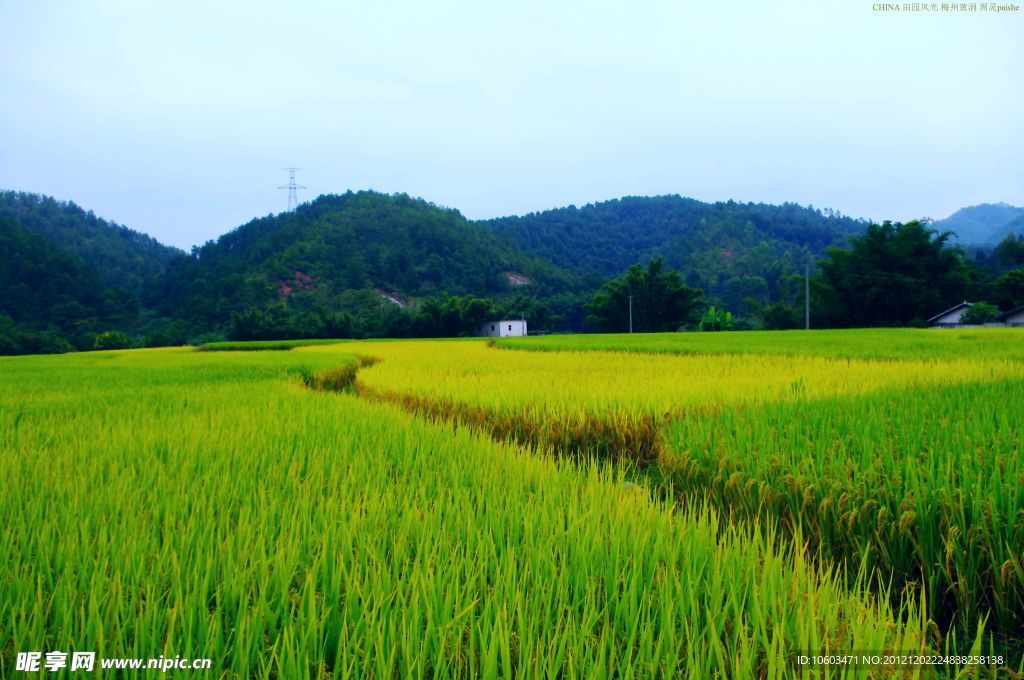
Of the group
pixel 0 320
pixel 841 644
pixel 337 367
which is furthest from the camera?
pixel 0 320

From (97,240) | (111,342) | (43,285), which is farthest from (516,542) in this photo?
(97,240)

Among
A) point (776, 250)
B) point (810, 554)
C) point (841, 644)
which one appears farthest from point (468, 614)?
point (776, 250)

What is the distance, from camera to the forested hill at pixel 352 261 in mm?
44750

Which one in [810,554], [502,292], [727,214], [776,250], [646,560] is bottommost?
[810,554]

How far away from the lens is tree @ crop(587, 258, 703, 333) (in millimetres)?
36531

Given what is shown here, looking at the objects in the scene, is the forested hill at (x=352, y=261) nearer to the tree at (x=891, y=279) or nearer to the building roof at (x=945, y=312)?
the tree at (x=891, y=279)

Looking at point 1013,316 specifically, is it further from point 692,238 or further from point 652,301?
point 692,238

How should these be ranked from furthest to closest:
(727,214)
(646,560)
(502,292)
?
(727,214)
(502,292)
(646,560)

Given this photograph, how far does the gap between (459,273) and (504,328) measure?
56.3 ft

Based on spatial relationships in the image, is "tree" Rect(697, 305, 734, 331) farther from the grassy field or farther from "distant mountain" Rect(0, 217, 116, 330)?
"distant mountain" Rect(0, 217, 116, 330)

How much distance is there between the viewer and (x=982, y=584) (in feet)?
4.94

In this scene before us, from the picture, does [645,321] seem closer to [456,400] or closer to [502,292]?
[502,292]

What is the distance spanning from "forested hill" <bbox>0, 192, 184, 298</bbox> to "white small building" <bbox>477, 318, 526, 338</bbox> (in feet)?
106

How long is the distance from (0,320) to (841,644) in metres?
43.7
